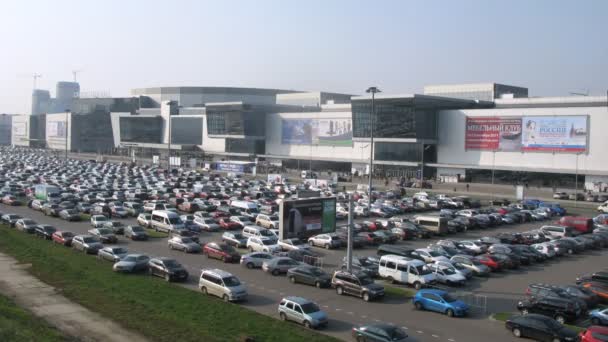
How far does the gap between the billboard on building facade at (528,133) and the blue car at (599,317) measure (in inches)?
1920

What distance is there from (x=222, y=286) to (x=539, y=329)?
10.0m

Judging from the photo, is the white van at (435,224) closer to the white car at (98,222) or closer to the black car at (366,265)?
the black car at (366,265)

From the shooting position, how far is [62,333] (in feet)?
51.4

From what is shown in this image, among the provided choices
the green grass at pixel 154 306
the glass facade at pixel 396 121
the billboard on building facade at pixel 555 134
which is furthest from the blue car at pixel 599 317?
the glass facade at pixel 396 121

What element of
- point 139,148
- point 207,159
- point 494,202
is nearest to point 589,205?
point 494,202

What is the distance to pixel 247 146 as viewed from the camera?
3937 inches

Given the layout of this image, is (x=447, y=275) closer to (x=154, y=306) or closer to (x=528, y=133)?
(x=154, y=306)

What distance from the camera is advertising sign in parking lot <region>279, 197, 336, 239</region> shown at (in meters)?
23.7

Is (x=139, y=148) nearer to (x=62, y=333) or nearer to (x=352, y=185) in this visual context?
(x=352, y=185)

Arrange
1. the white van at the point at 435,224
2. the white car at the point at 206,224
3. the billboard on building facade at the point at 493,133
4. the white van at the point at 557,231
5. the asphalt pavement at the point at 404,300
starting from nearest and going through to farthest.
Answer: the asphalt pavement at the point at 404,300
the white van at the point at 557,231
the white van at the point at 435,224
the white car at the point at 206,224
the billboard on building facade at the point at 493,133

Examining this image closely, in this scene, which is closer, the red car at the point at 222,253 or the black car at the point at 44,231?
the red car at the point at 222,253

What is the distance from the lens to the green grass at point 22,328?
14.5 meters

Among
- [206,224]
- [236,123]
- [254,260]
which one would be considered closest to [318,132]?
[236,123]

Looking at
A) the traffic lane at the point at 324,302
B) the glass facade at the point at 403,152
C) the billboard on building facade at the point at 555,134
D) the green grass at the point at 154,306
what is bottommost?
the traffic lane at the point at 324,302
